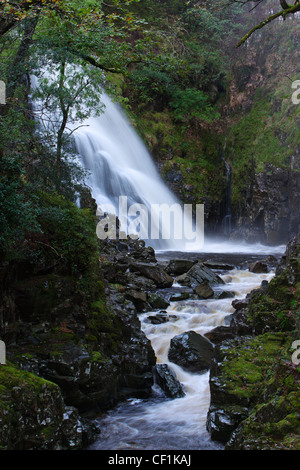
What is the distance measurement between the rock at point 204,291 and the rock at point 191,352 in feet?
10.3

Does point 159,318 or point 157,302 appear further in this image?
point 157,302

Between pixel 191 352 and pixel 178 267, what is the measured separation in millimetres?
6693

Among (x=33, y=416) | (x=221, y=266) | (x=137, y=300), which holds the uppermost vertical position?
(x=221, y=266)

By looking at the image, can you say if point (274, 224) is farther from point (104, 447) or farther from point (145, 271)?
point (104, 447)

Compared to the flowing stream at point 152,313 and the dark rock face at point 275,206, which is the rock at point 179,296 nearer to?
the flowing stream at point 152,313

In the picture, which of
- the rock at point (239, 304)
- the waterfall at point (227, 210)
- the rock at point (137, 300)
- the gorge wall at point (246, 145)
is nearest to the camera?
the rock at point (239, 304)

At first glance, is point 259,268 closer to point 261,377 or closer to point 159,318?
point 159,318

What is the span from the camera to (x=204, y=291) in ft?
37.4

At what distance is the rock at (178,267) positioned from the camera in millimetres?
13984

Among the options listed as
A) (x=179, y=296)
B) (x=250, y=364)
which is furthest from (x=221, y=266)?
(x=250, y=364)

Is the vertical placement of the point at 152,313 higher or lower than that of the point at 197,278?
lower

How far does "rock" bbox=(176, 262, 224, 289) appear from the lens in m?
12.8

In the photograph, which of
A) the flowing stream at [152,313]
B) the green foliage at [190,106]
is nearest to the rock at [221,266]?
the flowing stream at [152,313]

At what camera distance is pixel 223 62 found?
2797 centimetres
